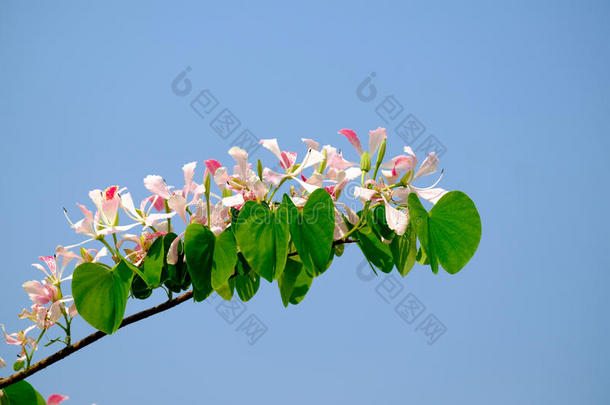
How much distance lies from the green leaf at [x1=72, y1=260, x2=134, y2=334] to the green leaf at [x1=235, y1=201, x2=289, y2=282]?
1.00ft

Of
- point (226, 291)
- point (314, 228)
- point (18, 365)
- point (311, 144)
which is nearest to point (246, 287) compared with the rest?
point (226, 291)

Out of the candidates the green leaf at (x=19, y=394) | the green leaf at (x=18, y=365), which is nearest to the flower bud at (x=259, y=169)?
the green leaf at (x=18, y=365)

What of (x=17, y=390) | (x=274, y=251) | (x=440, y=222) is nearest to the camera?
(x=274, y=251)

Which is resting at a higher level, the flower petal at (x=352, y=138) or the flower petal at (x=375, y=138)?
the flower petal at (x=352, y=138)

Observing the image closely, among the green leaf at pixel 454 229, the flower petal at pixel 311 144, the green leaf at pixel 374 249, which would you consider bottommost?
the green leaf at pixel 454 229

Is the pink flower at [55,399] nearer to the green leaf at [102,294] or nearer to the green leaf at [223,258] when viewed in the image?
the green leaf at [102,294]

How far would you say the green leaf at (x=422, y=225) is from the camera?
47.6 inches

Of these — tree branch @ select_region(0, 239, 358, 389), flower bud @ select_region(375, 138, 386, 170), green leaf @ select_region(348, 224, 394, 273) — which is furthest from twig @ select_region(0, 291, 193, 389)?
flower bud @ select_region(375, 138, 386, 170)

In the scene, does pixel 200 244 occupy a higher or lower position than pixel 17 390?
lower

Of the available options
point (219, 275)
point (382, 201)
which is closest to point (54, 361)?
point (219, 275)

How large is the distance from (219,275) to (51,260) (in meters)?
0.56

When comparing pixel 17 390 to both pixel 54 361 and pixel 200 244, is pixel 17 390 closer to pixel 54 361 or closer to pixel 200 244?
pixel 54 361

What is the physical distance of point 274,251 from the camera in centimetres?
116

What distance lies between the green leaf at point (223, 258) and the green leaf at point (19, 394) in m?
0.94
